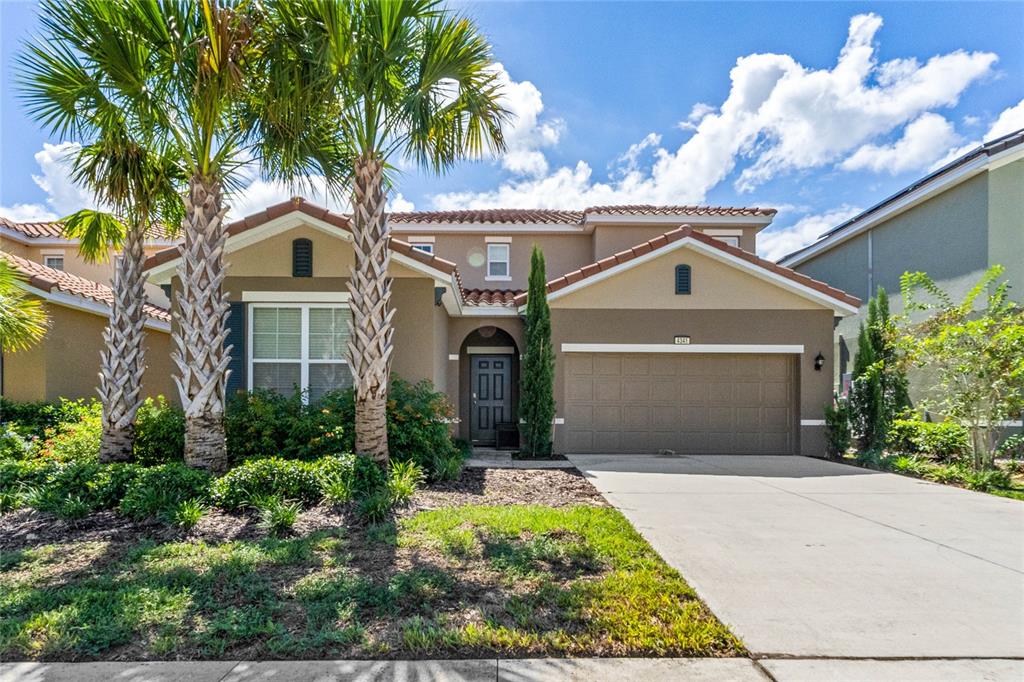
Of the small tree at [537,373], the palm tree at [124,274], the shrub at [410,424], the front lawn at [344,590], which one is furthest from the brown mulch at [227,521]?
the small tree at [537,373]

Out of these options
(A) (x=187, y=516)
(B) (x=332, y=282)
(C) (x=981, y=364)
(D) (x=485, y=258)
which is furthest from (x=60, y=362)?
(C) (x=981, y=364)

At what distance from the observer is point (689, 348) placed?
11609 mm

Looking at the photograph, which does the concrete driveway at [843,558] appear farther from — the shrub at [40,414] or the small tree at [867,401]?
the shrub at [40,414]

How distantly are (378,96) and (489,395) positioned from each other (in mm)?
7725

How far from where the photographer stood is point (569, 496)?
717 cm

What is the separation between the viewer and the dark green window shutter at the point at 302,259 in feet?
30.9

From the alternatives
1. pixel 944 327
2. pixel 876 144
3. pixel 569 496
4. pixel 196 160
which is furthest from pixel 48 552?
pixel 876 144

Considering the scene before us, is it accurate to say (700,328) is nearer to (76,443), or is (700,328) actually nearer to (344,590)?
(344,590)

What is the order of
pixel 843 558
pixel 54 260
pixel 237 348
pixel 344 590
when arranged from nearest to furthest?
pixel 344 590 → pixel 843 558 → pixel 237 348 → pixel 54 260

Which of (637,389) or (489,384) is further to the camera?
(489,384)

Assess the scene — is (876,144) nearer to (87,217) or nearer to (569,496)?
(569,496)

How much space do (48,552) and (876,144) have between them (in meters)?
18.0

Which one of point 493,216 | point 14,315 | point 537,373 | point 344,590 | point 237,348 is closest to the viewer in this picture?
point 344,590

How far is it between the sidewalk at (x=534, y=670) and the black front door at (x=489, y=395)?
380 inches
